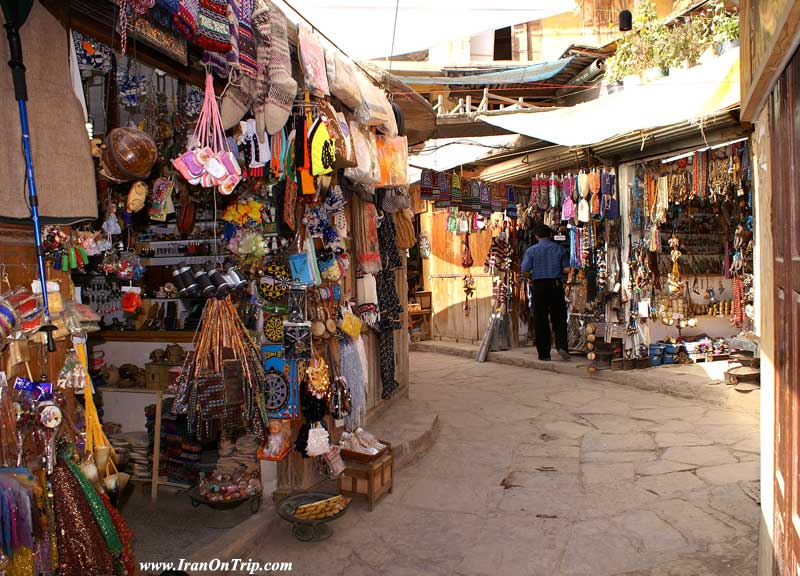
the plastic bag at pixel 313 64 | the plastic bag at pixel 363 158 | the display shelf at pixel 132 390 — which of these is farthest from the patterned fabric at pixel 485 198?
the display shelf at pixel 132 390

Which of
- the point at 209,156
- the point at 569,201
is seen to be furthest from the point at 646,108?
the point at 209,156

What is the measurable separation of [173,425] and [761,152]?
14.8 feet

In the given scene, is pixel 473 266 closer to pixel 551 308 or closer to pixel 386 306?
pixel 551 308

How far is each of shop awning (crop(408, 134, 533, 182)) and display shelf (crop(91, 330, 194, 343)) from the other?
16.8 feet

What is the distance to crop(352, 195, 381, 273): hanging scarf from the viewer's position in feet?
19.1

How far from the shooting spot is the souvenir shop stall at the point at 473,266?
1088 centimetres

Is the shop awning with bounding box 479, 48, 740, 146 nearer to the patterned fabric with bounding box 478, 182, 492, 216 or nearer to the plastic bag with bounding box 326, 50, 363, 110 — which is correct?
the patterned fabric with bounding box 478, 182, 492, 216

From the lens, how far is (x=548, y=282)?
983 cm

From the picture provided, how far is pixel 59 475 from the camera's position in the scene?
2621 mm

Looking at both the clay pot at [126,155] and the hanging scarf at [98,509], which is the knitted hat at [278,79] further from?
the hanging scarf at [98,509]

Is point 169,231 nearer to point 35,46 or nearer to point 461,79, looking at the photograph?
point 35,46

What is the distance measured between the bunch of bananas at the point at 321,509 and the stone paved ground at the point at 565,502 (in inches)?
7.9

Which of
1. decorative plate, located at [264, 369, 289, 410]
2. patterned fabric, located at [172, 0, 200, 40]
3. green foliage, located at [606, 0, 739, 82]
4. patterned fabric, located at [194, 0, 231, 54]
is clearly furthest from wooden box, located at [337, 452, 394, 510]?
green foliage, located at [606, 0, 739, 82]

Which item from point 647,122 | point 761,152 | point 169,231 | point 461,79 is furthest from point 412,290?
point 761,152
